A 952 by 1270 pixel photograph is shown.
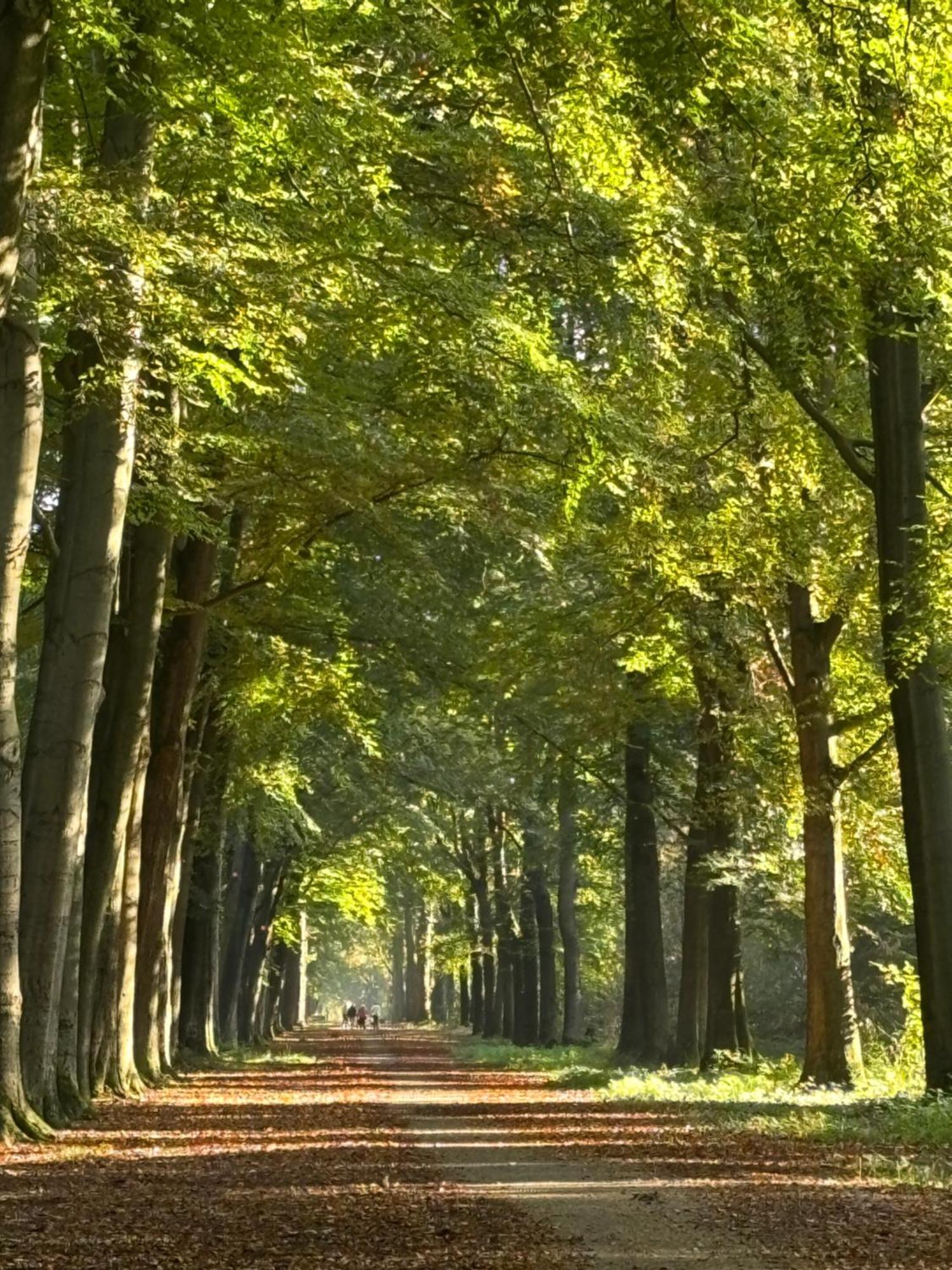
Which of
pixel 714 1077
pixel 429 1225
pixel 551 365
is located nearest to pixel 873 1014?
pixel 714 1077

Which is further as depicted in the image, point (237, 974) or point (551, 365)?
point (237, 974)

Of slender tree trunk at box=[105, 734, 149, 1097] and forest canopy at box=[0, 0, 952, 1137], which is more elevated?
forest canopy at box=[0, 0, 952, 1137]

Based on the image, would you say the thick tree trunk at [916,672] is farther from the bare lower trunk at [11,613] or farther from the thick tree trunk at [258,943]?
the thick tree trunk at [258,943]

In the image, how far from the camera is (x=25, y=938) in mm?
12273

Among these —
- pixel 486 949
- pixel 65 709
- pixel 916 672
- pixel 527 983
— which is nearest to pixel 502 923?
pixel 486 949

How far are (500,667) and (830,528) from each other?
5927 mm

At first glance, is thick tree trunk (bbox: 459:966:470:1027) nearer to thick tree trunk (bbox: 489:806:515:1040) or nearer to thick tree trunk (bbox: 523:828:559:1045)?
thick tree trunk (bbox: 489:806:515:1040)

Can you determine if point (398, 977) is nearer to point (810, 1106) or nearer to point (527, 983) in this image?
point (527, 983)

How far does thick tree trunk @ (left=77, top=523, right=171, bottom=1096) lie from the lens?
15180 millimetres

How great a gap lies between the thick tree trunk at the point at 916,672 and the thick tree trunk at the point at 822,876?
4.25 meters

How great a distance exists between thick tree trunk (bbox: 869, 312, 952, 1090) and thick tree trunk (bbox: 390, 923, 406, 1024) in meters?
84.4

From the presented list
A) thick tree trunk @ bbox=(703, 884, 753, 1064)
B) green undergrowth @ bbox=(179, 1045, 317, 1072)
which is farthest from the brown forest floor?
green undergrowth @ bbox=(179, 1045, 317, 1072)

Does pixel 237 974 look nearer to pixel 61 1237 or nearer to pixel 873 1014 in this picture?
pixel 873 1014

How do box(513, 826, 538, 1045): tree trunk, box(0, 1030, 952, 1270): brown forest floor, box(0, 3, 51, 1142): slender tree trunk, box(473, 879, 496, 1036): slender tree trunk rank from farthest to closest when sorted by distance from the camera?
1. box(473, 879, 496, 1036): slender tree trunk
2. box(513, 826, 538, 1045): tree trunk
3. box(0, 3, 51, 1142): slender tree trunk
4. box(0, 1030, 952, 1270): brown forest floor
